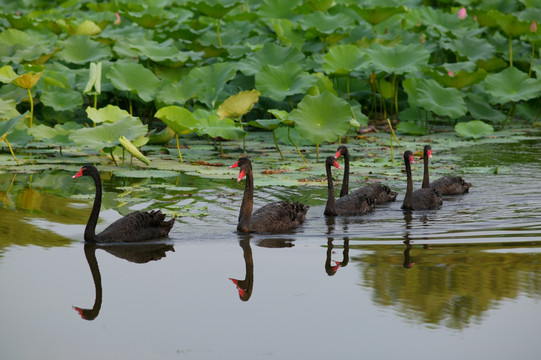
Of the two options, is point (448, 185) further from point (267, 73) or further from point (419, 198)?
point (267, 73)

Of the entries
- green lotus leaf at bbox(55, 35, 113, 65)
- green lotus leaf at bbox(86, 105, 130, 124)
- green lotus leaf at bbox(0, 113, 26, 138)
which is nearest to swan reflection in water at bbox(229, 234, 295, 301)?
green lotus leaf at bbox(0, 113, 26, 138)

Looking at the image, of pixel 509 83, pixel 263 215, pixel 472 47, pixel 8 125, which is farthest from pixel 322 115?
pixel 472 47

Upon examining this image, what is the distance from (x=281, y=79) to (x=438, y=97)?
2206 mm

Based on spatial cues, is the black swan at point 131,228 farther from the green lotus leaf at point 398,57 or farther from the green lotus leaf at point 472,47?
the green lotus leaf at point 472,47

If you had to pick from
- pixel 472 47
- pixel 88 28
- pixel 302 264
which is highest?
pixel 88 28

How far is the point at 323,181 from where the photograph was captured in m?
9.16

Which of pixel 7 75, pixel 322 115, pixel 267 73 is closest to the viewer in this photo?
pixel 322 115

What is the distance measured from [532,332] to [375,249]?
1.99 meters

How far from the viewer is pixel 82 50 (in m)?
12.7

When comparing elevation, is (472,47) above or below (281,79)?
above

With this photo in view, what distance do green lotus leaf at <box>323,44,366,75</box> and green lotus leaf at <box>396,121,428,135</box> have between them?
3.36 feet

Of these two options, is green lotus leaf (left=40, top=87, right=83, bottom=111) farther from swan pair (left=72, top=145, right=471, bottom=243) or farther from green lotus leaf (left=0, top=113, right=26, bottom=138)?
swan pair (left=72, top=145, right=471, bottom=243)

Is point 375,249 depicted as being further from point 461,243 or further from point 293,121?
point 293,121

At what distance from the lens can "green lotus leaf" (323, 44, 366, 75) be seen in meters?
12.1
